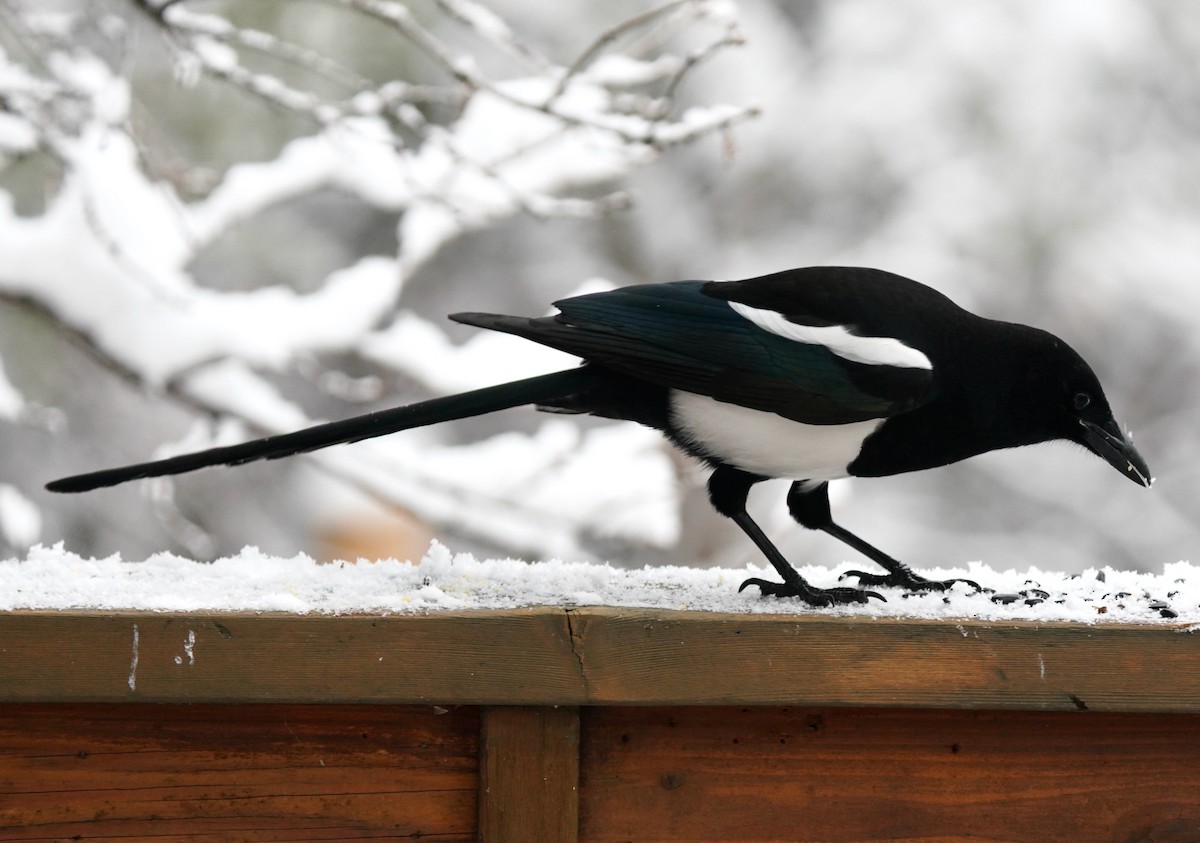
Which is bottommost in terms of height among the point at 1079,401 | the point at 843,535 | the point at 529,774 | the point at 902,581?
the point at 529,774

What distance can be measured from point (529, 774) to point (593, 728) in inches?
3.9

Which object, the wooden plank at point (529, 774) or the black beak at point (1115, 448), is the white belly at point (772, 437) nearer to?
the black beak at point (1115, 448)

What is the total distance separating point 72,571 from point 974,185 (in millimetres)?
5937

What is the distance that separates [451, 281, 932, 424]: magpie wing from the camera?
2.14 m

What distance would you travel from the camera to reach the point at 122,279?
11.2 ft

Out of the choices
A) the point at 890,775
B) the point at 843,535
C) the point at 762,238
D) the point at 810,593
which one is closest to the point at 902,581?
the point at 843,535

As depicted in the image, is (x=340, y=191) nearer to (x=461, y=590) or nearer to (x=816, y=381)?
(x=816, y=381)

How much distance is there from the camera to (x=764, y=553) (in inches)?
84.6

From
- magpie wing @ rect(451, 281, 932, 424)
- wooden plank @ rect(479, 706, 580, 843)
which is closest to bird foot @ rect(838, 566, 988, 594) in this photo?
magpie wing @ rect(451, 281, 932, 424)

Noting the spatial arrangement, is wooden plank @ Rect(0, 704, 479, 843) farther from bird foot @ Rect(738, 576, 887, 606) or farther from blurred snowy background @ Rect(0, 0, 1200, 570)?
blurred snowy background @ Rect(0, 0, 1200, 570)

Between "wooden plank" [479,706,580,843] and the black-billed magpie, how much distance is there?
0.68 metres

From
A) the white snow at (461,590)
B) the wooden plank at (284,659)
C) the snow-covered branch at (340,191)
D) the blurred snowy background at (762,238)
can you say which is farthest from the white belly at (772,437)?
the blurred snowy background at (762,238)

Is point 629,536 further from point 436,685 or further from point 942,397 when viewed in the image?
point 436,685

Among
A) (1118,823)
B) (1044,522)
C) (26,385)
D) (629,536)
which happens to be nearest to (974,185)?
(1044,522)
